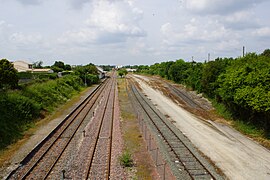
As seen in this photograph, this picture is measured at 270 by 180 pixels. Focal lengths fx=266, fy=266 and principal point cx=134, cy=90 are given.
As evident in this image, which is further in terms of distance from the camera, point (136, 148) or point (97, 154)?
point (136, 148)

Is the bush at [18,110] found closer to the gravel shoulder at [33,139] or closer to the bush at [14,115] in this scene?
the bush at [14,115]

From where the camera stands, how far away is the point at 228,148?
20000 mm

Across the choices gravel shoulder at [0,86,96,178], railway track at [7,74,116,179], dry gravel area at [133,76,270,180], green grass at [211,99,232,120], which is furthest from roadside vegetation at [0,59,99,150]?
green grass at [211,99,232,120]

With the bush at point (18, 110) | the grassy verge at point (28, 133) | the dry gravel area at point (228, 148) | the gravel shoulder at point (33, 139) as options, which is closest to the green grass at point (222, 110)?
the dry gravel area at point (228, 148)

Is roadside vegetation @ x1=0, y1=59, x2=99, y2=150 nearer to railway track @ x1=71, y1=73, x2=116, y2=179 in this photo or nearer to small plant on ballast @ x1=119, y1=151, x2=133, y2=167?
railway track @ x1=71, y1=73, x2=116, y2=179

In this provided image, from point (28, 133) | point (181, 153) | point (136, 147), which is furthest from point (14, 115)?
point (181, 153)

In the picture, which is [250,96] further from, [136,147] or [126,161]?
[126,161]

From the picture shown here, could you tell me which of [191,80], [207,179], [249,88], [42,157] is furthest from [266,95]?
[191,80]

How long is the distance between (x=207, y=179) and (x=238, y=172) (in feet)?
8.24

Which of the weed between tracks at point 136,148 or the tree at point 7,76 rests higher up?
the tree at point 7,76

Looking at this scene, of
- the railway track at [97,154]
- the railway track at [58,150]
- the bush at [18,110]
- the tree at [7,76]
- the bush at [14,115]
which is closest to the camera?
the railway track at [97,154]

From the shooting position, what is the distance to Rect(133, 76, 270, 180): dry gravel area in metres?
15.8

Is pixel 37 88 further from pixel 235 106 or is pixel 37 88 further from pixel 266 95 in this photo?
pixel 266 95

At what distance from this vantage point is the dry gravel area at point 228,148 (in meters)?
15.8
